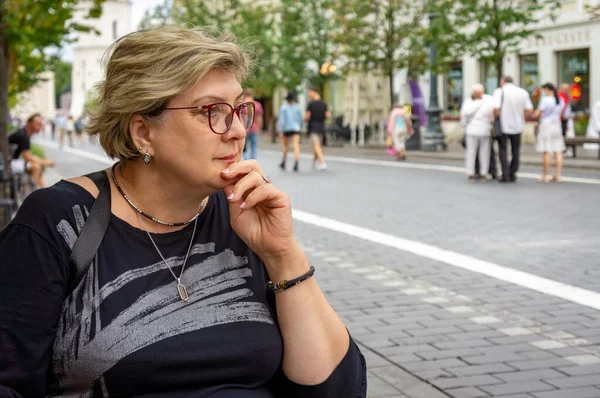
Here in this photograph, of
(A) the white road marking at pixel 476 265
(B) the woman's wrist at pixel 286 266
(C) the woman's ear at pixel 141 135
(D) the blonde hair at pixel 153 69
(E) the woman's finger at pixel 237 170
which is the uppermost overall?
(D) the blonde hair at pixel 153 69

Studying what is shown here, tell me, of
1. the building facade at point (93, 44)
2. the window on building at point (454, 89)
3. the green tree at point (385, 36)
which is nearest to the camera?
the green tree at point (385, 36)

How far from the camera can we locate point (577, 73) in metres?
33.4

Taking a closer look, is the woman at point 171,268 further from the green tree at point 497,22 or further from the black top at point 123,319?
the green tree at point 497,22

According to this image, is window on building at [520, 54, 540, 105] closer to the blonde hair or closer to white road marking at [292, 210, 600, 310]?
white road marking at [292, 210, 600, 310]

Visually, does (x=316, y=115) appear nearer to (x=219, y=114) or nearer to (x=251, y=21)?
(x=219, y=114)

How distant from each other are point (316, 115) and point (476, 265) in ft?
55.5

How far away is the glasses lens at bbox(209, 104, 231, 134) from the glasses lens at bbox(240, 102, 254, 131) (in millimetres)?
70

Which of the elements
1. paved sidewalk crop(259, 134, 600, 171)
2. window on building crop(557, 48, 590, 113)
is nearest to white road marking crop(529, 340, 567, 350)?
paved sidewalk crop(259, 134, 600, 171)

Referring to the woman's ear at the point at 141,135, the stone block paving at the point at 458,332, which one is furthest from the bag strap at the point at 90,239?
the stone block paving at the point at 458,332

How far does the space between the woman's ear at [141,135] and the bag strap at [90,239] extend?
14 cm

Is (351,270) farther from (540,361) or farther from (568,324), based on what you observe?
(540,361)

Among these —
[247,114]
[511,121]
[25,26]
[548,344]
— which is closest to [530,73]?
[511,121]

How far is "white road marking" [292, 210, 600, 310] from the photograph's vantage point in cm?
744

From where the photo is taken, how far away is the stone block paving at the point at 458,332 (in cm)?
505
